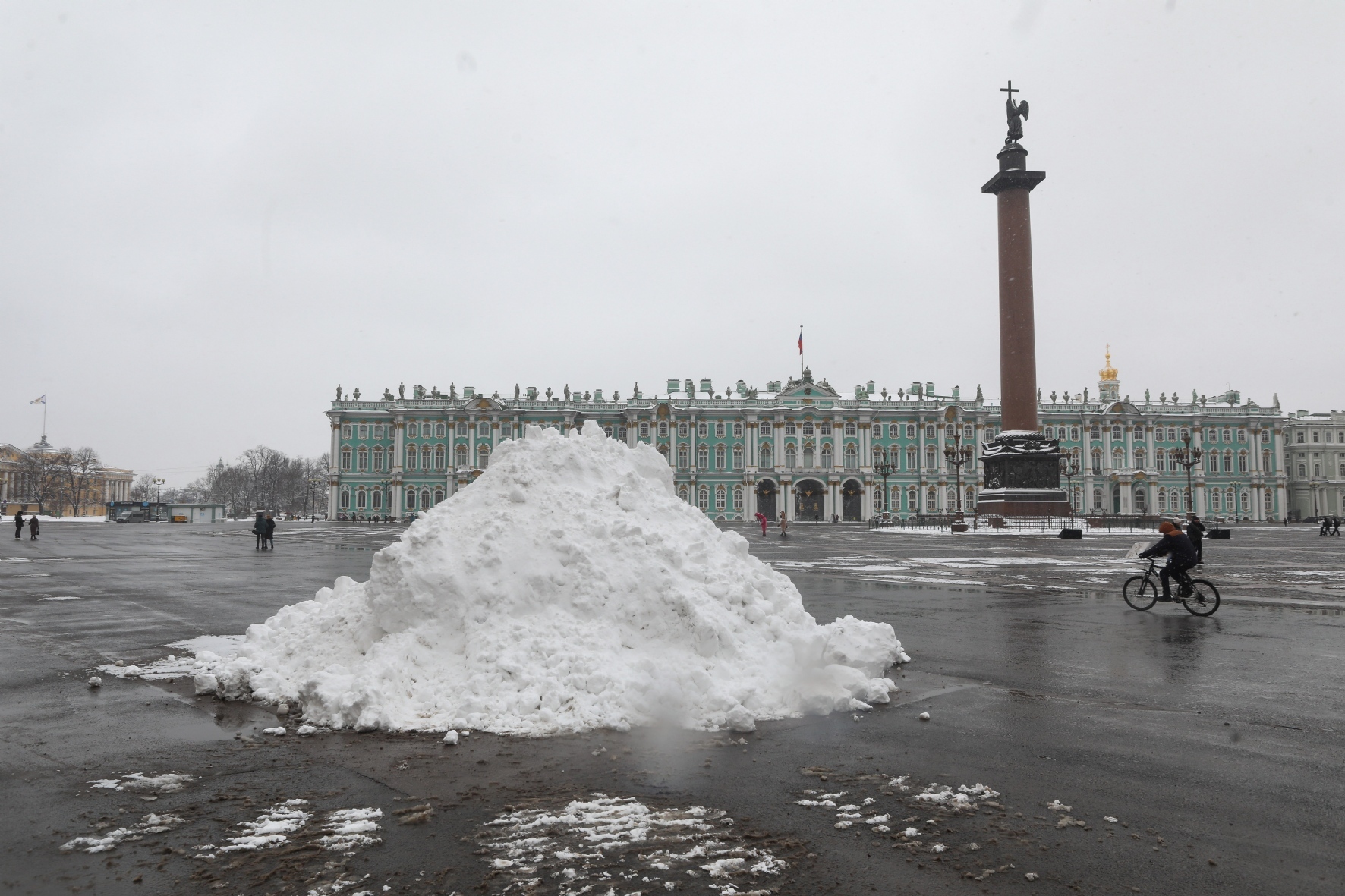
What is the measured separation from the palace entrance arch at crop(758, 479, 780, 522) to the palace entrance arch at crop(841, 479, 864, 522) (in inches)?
259

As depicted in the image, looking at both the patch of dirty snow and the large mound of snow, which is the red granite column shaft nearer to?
the large mound of snow

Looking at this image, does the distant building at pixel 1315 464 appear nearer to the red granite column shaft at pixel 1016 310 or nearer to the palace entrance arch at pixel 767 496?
the palace entrance arch at pixel 767 496

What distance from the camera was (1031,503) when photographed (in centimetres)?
4341

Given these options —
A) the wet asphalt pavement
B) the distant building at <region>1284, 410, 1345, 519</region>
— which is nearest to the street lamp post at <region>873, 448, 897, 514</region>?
the distant building at <region>1284, 410, 1345, 519</region>

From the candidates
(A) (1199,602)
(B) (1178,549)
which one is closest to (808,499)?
(A) (1199,602)

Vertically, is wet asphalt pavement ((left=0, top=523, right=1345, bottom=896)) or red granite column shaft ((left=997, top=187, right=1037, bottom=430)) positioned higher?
red granite column shaft ((left=997, top=187, right=1037, bottom=430))

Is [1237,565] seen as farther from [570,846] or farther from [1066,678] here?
[570,846]

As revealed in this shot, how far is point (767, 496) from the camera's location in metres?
88.1

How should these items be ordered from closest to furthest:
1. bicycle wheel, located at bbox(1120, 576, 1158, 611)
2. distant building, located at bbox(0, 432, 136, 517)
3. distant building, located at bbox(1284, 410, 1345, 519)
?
bicycle wheel, located at bbox(1120, 576, 1158, 611)
distant building, located at bbox(1284, 410, 1345, 519)
distant building, located at bbox(0, 432, 136, 517)

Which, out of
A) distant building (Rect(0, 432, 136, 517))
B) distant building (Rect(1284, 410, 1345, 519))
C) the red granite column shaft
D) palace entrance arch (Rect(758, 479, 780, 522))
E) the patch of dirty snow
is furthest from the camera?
distant building (Rect(0, 432, 136, 517))

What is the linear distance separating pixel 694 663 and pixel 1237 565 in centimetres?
2125

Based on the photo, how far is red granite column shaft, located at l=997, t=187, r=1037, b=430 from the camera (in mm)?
41625

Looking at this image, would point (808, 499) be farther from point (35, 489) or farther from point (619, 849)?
point (35, 489)

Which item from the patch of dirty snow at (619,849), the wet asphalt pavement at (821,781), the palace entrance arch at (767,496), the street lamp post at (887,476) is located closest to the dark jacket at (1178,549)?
the wet asphalt pavement at (821,781)
